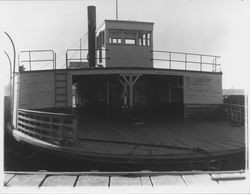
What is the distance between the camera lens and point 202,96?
1453cm

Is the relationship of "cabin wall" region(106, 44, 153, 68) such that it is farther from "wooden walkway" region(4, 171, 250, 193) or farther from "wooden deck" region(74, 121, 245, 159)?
"wooden walkway" region(4, 171, 250, 193)

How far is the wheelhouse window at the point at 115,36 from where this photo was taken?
573 inches

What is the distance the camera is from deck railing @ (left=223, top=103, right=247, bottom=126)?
13.0 meters

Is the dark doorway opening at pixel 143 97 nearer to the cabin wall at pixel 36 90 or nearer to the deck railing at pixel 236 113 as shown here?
the deck railing at pixel 236 113

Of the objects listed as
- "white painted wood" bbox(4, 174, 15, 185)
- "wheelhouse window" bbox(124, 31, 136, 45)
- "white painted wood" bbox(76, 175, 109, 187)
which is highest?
"wheelhouse window" bbox(124, 31, 136, 45)

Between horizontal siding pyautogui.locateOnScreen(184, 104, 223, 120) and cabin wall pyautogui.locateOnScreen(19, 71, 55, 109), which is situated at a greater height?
cabin wall pyautogui.locateOnScreen(19, 71, 55, 109)

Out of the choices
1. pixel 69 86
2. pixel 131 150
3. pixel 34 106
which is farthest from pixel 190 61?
pixel 131 150

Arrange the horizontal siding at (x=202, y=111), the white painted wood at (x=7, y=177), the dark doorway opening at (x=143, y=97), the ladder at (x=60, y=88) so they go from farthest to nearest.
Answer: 1. the dark doorway opening at (x=143, y=97)
2. the horizontal siding at (x=202, y=111)
3. the ladder at (x=60, y=88)
4. the white painted wood at (x=7, y=177)

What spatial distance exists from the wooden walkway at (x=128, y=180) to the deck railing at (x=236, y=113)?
29.2 feet

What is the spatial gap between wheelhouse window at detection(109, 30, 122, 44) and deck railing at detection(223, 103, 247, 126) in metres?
6.02

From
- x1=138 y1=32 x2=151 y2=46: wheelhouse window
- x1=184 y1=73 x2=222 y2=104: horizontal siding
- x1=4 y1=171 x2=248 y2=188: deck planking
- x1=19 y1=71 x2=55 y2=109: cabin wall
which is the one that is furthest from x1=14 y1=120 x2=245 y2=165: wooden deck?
x1=138 y1=32 x2=151 y2=46: wheelhouse window

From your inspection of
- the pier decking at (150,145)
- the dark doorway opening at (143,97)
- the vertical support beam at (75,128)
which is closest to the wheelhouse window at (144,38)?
the dark doorway opening at (143,97)

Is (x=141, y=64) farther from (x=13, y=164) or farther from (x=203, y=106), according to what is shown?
(x=13, y=164)

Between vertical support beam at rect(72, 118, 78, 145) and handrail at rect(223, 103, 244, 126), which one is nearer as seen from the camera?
vertical support beam at rect(72, 118, 78, 145)
